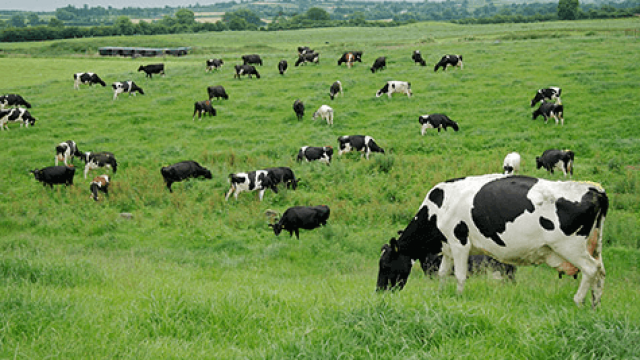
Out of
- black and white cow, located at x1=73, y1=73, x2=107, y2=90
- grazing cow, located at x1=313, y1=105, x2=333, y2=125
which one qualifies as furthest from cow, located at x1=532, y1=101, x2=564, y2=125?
black and white cow, located at x1=73, y1=73, x2=107, y2=90

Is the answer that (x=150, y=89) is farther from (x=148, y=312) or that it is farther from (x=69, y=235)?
(x=148, y=312)

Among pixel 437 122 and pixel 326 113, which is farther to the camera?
pixel 326 113

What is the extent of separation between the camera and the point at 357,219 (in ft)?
50.0

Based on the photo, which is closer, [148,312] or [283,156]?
[148,312]

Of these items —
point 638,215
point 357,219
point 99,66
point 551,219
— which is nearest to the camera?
point 551,219

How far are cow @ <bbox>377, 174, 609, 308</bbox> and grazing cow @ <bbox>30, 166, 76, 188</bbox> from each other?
593 inches

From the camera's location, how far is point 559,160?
679 inches

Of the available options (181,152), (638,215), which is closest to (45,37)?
(181,152)

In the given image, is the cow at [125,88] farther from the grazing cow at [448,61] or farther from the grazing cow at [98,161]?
the grazing cow at [448,61]

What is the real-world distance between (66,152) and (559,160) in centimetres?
1960

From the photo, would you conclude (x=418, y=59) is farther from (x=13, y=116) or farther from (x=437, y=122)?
(x=13, y=116)

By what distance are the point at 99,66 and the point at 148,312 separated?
157 ft

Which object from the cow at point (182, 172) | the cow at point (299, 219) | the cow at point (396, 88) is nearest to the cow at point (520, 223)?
the cow at point (299, 219)

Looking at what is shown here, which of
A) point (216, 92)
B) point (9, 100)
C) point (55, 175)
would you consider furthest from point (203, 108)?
point (9, 100)
